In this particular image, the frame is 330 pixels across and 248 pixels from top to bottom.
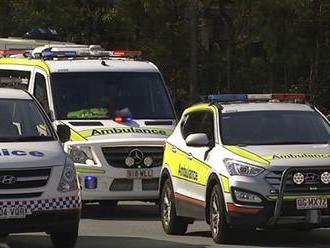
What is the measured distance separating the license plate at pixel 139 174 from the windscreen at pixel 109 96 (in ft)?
3.68

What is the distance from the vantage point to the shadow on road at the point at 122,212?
14.3 meters

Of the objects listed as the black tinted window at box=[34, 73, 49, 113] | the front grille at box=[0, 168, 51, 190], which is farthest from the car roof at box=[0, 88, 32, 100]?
the black tinted window at box=[34, 73, 49, 113]

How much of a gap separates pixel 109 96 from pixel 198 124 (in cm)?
322

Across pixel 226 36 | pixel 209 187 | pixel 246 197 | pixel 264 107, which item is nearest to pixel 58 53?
pixel 264 107

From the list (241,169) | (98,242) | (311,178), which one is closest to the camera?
(311,178)

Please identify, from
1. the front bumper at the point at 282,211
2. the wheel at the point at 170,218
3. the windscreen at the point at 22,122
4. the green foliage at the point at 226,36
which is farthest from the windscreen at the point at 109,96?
the green foliage at the point at 226,36

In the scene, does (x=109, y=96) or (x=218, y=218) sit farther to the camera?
(x=109, y=96)

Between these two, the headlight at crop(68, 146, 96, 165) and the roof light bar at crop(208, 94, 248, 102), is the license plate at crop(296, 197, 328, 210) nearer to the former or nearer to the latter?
the roof light bar at crop(208, 94, 248, 102)

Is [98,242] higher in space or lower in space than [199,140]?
lower

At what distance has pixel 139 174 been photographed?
45.4 ft

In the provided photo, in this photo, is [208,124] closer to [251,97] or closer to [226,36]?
[251,97]

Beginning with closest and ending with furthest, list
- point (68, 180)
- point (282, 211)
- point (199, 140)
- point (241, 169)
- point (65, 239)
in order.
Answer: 1. point (68, 180)
2. point (282, 211)
3. point (241, 169)
4. point (65, 239)
5. point (199, 140)

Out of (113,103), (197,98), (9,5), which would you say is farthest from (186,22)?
(113,103)

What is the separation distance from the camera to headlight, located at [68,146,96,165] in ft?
45.1
